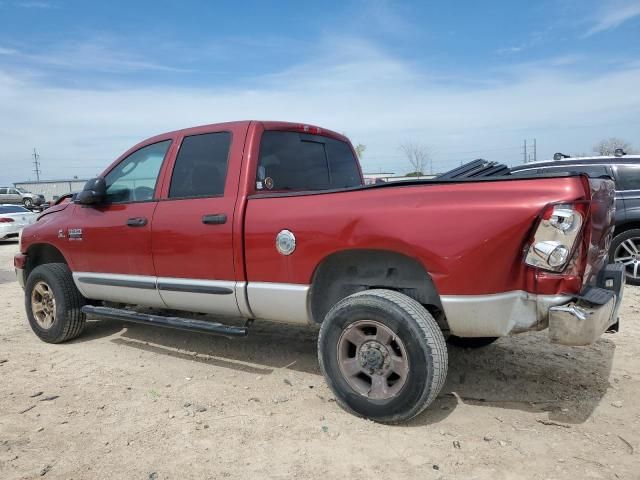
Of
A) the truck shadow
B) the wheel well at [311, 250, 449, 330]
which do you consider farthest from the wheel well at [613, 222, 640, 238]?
the wheel well at [311, 250, 449, 330]

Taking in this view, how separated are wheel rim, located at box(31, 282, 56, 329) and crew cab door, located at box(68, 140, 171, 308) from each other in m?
0.54

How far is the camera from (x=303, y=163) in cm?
439

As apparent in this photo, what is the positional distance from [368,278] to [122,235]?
2.28 meters

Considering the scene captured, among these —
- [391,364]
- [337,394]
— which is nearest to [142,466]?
[337,394]

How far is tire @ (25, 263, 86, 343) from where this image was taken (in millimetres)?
5074

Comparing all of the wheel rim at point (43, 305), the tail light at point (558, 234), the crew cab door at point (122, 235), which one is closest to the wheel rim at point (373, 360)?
the tail light at point (558, 234)

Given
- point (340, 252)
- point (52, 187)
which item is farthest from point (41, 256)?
point (52, 187)

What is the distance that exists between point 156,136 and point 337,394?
2.79 metres

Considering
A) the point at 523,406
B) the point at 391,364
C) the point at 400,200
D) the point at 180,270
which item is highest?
the point at 400,200

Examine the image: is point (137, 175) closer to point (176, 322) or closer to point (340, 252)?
point (176, 322)

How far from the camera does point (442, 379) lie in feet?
9.96

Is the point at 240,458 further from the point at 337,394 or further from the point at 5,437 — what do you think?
the point at 5,437

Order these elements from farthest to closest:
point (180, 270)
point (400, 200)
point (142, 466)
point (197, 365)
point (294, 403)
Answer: point (197, 365) < point (180, 270) < point (294, 403) < point (400, 200) < point (142, 466)

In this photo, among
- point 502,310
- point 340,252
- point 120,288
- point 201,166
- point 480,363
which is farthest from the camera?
point 120,288
